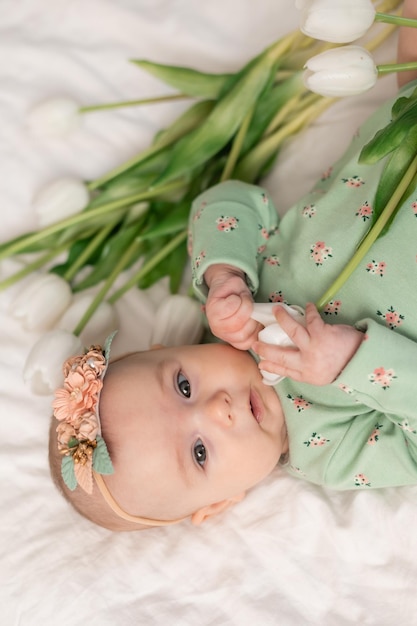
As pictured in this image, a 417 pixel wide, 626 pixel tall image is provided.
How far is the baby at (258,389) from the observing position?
1.02m

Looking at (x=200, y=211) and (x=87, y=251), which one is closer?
(x=200, y=211)

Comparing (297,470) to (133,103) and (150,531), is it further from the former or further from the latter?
(133,103)

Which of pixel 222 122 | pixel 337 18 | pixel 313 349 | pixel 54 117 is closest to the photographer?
pixel 337 18

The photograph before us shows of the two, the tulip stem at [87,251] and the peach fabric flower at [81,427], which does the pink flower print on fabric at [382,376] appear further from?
the tulip stem at [87,251]

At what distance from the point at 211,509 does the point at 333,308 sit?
1.22 feet

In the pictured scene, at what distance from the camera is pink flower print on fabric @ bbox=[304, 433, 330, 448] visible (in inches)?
45.1

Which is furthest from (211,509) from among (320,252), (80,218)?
(80,218)

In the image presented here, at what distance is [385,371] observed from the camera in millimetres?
995

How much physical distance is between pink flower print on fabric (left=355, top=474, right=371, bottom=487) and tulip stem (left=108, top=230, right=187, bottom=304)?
0.50 meters

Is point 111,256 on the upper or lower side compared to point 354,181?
lower

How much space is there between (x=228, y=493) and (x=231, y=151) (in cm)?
59

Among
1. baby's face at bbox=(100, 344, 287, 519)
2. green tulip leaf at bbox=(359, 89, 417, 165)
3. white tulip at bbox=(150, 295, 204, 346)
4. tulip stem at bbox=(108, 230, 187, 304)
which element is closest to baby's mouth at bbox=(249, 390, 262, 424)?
baby's face at bbox=(100, 344, 287, 519)

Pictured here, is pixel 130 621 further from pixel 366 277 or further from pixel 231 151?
pixel 231 151

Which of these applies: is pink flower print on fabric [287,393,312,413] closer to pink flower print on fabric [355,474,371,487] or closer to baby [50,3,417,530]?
baby [50,3,417,530]
